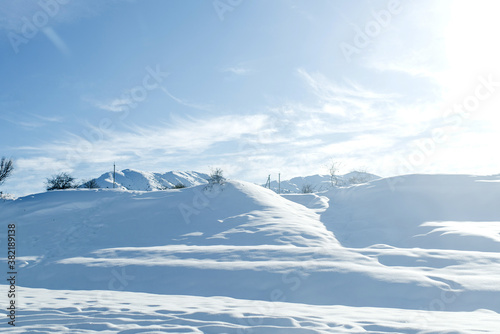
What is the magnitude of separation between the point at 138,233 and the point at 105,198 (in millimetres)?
5581

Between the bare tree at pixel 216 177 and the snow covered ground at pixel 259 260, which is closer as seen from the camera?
the snow covered ground at pixel 259 260

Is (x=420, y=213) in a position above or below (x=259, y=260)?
above

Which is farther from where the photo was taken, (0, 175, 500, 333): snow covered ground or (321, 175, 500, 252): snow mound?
(321, 175, 500, 252): snow mound

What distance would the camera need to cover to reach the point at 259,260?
30.1ft

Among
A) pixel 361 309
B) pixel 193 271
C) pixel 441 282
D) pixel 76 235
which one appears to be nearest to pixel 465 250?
pixel 441 282

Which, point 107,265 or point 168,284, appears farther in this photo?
point 107,265

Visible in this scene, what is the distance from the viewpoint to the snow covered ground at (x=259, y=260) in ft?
17.9

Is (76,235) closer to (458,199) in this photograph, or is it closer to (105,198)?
(105,198)

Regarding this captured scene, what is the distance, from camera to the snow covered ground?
5.46 metres

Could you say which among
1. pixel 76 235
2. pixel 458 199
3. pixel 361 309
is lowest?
pixel 361 309

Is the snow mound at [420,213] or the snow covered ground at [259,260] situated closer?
the snow covered ground at [259,260]

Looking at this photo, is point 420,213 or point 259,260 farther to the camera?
point 420,213

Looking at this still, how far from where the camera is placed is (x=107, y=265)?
30.3ft

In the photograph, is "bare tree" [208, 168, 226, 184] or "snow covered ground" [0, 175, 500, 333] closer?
"snow covered ground" [0, 175, 500, 333]
